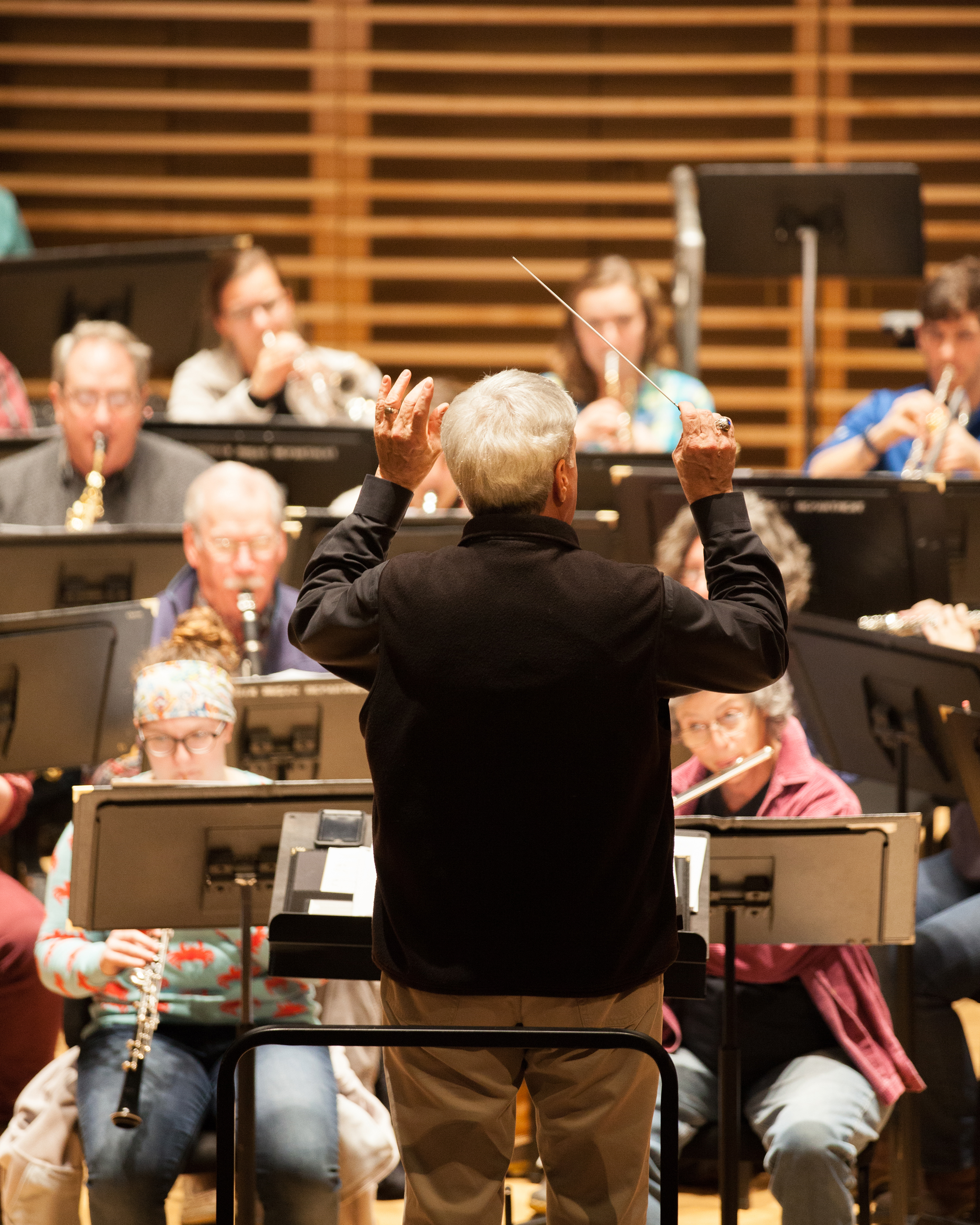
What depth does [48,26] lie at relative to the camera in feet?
19.0

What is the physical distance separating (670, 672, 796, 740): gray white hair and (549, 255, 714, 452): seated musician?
1.47 metres

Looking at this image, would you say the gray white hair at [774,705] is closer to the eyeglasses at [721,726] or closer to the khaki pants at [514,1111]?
the eyeglasses at [721,726]

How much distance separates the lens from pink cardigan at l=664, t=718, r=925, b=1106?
228 centimetres

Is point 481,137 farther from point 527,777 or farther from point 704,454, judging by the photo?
point 527,777

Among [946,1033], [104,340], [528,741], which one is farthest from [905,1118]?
[104,340]

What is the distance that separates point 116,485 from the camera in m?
3.74

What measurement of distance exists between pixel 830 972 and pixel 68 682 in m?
1.33

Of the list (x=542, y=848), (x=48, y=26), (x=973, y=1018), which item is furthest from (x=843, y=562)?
(x=48, y=26)

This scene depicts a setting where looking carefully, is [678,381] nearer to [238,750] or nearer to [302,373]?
[302,373]

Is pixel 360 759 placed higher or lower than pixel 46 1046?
higher

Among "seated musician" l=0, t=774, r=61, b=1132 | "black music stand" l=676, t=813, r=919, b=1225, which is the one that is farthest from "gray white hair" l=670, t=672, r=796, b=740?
"seated musician" l=0, t=774, r=61, b=1132

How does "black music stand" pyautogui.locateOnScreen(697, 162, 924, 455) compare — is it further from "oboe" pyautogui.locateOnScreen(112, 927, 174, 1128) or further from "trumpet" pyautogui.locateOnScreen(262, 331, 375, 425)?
"oboe" pyautogui.locateOnScreen(112, 927, 174, 1128)

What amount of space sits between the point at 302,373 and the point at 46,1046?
222 cm

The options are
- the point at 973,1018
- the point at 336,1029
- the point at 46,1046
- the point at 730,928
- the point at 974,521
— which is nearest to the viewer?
the point at 336,1029
